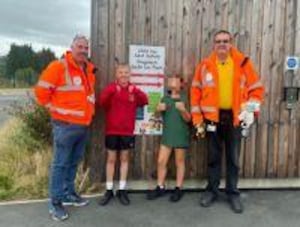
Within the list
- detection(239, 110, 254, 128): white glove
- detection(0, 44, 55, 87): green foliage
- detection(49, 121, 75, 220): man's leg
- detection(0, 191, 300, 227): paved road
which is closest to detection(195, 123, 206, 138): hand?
detection(239, 110, 254, 128): white glove

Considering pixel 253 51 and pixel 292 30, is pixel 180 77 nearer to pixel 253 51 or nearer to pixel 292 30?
pixel 253 51

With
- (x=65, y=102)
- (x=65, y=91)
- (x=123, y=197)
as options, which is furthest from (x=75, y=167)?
(x=65, y=91)

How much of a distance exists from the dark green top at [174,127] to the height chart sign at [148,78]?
237mm

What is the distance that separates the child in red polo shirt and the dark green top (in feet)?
1.03

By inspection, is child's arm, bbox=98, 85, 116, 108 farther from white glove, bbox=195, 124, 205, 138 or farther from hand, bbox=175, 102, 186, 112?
white glove, bbox=195, 124, 205, 138

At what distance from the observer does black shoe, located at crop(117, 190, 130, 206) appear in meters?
6.66

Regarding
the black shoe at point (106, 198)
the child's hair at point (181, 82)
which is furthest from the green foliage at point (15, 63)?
the black shoe at point (106, 198)

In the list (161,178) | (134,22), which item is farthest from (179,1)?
(161,178)

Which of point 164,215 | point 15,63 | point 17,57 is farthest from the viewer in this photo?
point 17,57

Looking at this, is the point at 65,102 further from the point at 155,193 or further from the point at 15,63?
the point at 15,63

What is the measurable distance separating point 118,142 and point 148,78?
962 millimetres

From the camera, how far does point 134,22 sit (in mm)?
6984

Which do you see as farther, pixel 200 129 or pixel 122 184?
pixel 122 184

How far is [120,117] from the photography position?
662cm
